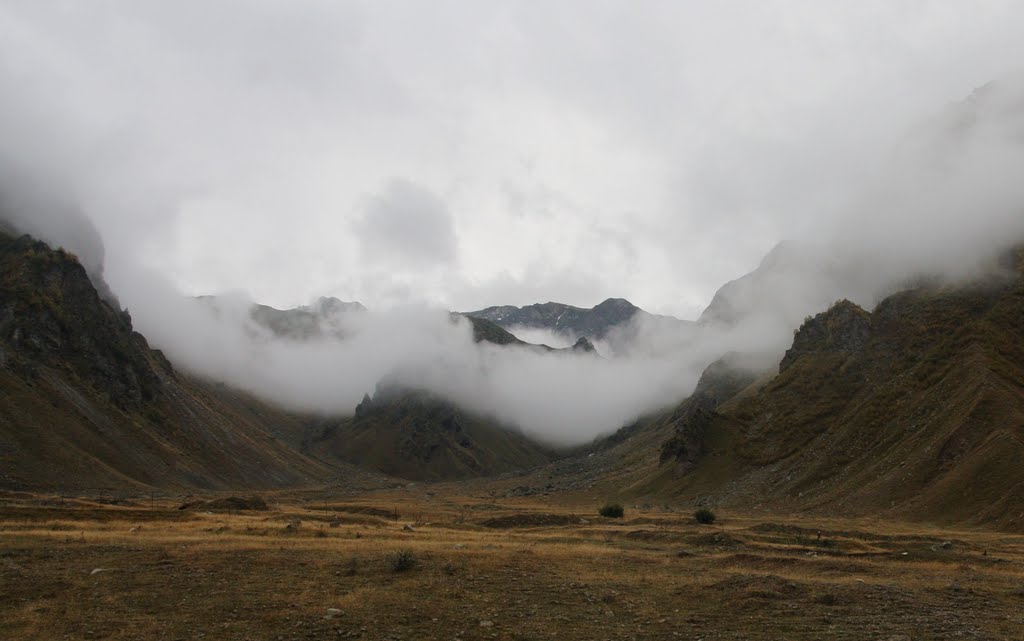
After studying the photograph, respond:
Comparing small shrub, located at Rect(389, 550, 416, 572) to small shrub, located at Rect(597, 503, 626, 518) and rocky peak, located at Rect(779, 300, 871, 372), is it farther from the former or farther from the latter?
rocky peak, located at Rect(779, 300, 871, 372)

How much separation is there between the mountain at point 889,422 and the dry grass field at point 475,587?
33.0 meters

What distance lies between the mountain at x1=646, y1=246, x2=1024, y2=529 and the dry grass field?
33026 mm

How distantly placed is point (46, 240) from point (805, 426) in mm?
190470

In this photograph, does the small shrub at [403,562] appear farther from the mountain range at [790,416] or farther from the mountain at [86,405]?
the mountain at [86,405]

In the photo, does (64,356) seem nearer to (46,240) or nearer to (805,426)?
(46,240)

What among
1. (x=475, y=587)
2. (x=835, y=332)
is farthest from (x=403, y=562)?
(x=835, y=332)

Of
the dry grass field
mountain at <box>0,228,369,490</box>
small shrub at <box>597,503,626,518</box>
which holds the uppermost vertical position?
mountain at <box>0,228,369,490</box>

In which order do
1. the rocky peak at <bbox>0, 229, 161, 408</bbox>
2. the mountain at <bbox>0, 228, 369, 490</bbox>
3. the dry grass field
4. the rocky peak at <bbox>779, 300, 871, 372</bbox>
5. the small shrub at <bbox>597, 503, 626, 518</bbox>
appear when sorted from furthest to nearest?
the rocky peak at <bbox>0, 229, 161, 408</bbox> < the rocky peak at <bbox>779, 300, 871, 372</bbox> < the mountain at <bbox>0, 228, 369, 490</bbox> < the small shrub at <bbox>597, 503, 626, 518</bbox> < the dry grass field

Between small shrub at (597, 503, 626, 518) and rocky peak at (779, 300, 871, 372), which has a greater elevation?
rocky peak at (779, 300, 871, 372)

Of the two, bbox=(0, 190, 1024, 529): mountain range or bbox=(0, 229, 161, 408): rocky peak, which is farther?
bbox=(0, 229, 161, 408): rocky peak

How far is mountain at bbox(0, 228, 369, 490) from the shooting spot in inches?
4257

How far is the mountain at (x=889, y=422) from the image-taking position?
76.1 m

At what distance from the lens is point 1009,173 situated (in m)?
134

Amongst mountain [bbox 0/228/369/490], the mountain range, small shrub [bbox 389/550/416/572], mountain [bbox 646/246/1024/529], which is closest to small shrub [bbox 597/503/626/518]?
mountain [bbox 646/246/1024/529]
